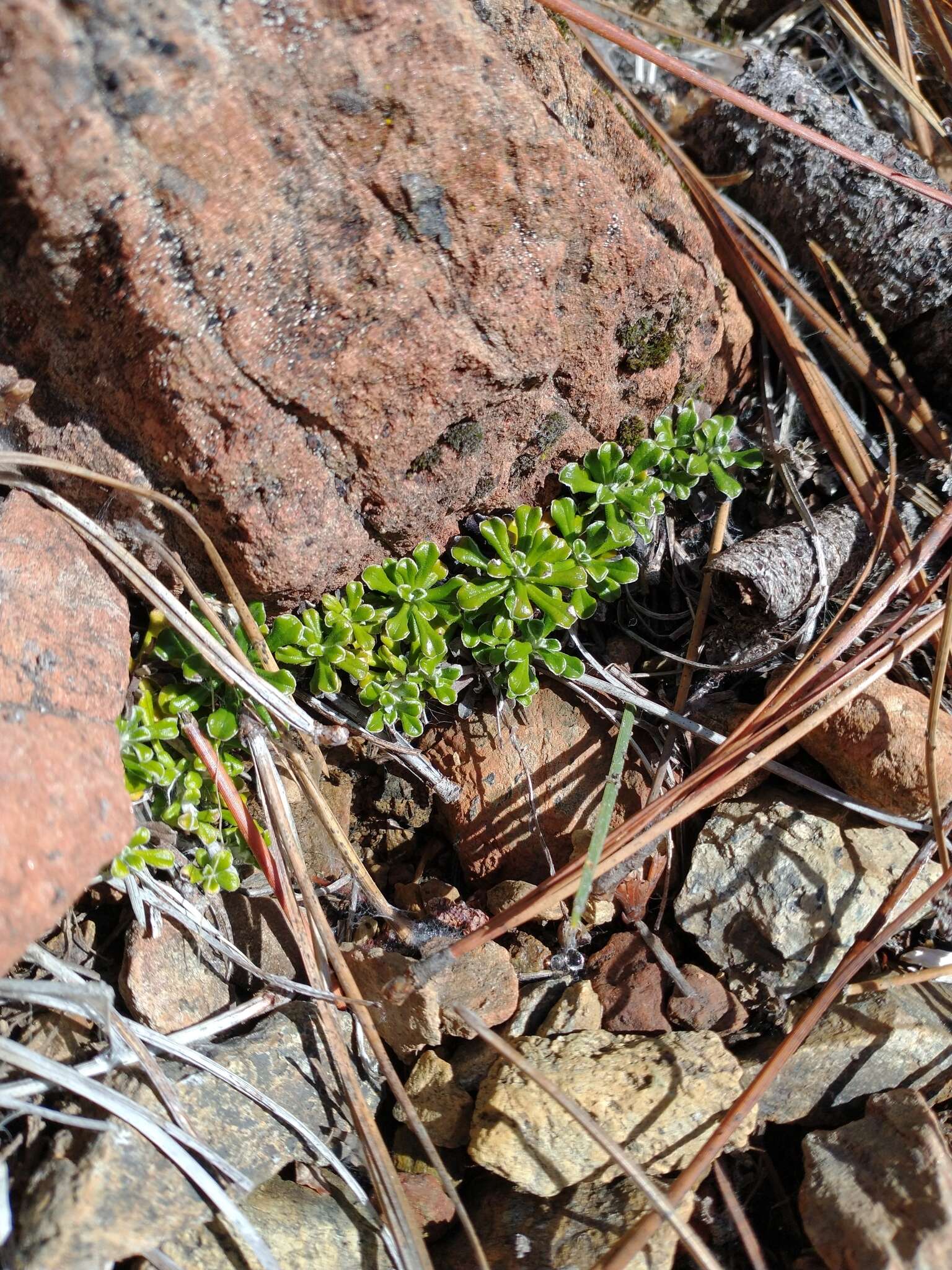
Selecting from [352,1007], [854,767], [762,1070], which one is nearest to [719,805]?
[854,767]

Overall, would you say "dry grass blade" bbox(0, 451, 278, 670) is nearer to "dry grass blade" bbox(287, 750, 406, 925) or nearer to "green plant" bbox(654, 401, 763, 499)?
"dry grass blade" bbox(287, 750, 406, 925)

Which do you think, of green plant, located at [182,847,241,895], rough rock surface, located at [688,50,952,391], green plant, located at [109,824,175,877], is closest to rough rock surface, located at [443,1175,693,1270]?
green plant, located at [182,847,241,895]

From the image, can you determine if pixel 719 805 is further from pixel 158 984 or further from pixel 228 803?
pixel 158 984

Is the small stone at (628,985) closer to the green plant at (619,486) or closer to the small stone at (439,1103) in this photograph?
the small stone at (439,1103)

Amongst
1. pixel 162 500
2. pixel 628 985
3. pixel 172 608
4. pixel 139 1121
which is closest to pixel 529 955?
pixel 628 985

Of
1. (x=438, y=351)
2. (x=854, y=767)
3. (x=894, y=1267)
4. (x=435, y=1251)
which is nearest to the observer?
(x=894, y=1267)

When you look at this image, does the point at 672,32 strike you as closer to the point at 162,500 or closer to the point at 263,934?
the point at 162,500
